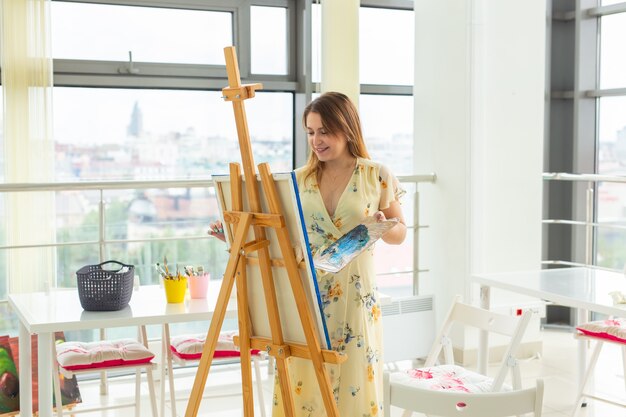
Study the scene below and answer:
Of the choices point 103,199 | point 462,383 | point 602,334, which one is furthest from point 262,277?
point 103,199

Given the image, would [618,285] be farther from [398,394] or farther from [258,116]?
[258,116]

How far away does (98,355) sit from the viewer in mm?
3406

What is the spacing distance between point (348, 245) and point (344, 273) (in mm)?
312

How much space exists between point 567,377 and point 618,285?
1.32 metres

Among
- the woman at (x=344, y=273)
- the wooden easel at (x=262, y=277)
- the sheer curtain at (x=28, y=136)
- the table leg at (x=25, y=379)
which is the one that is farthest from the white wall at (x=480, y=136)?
the table leg at (x=25, y=379)

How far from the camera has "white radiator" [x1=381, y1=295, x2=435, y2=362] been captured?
5000 millimetres

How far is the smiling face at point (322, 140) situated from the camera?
300 cm

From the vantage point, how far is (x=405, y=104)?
18.6ft

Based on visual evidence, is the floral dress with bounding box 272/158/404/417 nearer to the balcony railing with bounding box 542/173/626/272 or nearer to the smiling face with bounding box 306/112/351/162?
the smiling face with bounding box 306/112/351/162

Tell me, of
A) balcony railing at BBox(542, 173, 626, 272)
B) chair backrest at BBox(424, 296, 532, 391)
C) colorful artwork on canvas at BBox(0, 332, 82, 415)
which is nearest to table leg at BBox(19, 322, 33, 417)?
colorful artwork on canvas at BBox(0, 332, 82, 415)

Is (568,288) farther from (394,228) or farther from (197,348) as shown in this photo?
(197,348)

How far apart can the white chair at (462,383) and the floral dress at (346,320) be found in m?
0.13

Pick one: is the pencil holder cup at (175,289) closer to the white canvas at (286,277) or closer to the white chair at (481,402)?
the white canvas at (286,277)

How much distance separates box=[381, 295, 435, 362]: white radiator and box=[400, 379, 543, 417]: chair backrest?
265 cm
